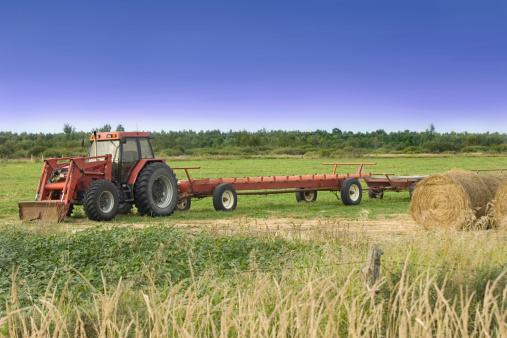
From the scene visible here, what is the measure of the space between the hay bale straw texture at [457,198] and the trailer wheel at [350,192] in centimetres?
576

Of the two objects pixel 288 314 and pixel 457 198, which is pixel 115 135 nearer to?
pixel 457 198

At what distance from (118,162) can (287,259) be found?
7812 mm

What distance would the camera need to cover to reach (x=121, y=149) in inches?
584

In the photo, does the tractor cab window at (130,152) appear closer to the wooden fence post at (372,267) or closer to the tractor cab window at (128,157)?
the tractor cab window at (128,157)

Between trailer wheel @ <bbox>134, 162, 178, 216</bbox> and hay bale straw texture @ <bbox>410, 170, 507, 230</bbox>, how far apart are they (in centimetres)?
619

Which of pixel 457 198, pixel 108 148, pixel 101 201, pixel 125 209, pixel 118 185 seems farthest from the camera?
pixel 125 209

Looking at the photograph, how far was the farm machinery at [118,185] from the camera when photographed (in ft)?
44.5

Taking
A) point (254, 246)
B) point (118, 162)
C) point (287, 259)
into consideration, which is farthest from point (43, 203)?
point (287, 259)

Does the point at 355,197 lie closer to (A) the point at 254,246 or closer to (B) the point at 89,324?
(A) the point at 254,246

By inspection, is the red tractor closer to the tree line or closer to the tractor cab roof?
the tractor cab roof

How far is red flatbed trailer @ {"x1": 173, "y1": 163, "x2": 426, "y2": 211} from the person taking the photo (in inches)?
626

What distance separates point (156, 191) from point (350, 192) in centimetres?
619

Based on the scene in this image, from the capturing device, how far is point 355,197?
18406mm

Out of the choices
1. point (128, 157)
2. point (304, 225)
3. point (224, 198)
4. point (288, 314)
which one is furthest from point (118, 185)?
point (288, 314)
